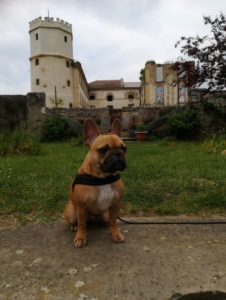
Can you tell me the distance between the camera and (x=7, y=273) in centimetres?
137

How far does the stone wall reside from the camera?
10.8 metres

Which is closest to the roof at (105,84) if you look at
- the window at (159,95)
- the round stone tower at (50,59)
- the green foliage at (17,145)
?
the window at (159,95)

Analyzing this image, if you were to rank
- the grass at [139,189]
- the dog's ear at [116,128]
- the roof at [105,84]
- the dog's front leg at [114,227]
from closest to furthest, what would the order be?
the dog's front leg at [114,227]
the dog's ear at [116,128]
the grass at [139,189]
the roof at [105,84]

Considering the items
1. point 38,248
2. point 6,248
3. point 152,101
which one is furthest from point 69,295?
point 152,101

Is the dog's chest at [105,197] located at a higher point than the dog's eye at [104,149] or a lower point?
lower

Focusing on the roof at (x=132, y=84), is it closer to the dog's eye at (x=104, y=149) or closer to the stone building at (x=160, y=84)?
the stone building at (x=160, y=84)

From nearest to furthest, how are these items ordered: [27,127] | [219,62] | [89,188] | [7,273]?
[7,273], [89,188], [219,62], [27,127]

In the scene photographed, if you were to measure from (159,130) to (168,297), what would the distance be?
40.3 feet

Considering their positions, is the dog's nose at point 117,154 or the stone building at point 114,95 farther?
the stone building at point 114,95

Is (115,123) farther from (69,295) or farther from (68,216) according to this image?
(69,295)

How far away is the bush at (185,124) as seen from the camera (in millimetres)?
11380

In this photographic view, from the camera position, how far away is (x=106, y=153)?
62.5 inches

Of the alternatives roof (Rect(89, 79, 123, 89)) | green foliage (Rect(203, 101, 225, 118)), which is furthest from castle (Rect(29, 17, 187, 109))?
green foliage (Rect(203, 101, 225, 118))

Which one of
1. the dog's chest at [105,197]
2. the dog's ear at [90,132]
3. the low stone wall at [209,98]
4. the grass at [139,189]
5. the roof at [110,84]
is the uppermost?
the roof at [110,84]
